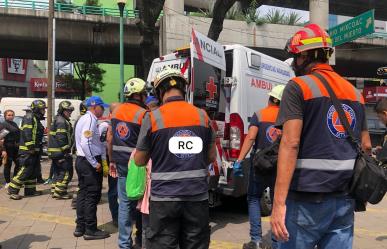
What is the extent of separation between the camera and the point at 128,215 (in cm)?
491

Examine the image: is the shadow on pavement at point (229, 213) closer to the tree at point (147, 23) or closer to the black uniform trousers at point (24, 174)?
the black uniform trousers at point (24, 174)

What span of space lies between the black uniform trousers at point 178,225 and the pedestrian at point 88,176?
268cm

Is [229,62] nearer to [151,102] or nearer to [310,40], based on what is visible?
[151,102]

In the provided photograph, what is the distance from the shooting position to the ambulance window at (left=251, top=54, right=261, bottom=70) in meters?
6.65

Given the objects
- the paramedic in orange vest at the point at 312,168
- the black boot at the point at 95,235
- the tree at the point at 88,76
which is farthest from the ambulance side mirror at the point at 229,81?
the tree at the point at 88,76

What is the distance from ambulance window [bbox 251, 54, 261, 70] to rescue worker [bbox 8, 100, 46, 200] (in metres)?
4.84

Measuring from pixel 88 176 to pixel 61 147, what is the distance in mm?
3042

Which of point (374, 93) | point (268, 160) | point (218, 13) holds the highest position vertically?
point (218, 13)

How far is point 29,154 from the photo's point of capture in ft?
28.9

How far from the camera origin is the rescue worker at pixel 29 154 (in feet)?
28.6

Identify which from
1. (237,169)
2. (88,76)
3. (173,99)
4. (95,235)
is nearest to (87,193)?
(95,235)

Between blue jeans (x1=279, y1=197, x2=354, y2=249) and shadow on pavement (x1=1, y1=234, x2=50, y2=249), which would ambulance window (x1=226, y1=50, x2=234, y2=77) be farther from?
blue jeans (x1=279, y1=197, x2=354, y2=249)

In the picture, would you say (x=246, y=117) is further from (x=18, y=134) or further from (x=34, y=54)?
(x=34, y=54)

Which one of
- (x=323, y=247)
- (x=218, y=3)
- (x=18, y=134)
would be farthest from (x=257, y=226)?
(x=218, y=3)
